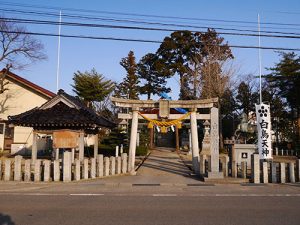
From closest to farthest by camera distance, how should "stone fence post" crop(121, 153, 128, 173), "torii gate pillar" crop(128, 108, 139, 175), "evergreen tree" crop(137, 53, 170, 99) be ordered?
"stone fence post" crop(121, 153, 128, 173) < "torii gate pillar" crop(128, 108, 139, 175) < "evergreen tree" crop(137, 53, 170, 99)

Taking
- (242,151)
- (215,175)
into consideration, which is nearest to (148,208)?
(215,175)

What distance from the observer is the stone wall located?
51.1 feet

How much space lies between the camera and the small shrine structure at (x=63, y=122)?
19203 millimetres

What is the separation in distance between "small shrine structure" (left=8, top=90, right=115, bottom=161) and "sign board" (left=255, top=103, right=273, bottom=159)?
847 centimetres

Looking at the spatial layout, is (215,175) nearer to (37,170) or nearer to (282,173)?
(282,173)

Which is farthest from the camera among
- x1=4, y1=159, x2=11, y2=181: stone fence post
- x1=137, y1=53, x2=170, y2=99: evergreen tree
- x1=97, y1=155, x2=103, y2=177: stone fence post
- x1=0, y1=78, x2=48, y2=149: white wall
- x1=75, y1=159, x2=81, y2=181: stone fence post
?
x1=137, y1=53, x2=170, y2=99: evergreen tree

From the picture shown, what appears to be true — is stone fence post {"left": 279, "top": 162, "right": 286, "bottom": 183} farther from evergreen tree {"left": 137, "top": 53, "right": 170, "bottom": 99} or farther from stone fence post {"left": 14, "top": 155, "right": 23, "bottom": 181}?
evergreen tree {"left": 137, "top": 53, "right": 170, "bottom": 99}

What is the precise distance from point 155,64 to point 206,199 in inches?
1578

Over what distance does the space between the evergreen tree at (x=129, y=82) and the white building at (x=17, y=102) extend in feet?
68.2

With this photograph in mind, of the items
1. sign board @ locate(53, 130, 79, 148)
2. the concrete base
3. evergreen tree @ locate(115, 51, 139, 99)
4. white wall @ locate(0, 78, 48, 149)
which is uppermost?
evergreen tree @ locate(115, 51, 139, 99)

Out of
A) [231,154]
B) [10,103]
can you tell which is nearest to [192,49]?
[10,103]

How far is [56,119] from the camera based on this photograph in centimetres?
1950

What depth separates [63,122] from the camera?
19219 mm

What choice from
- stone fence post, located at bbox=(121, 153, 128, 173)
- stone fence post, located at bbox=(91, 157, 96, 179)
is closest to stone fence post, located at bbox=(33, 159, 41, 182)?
stone fence post, located at bbox=(91, 157, 96, 179)
